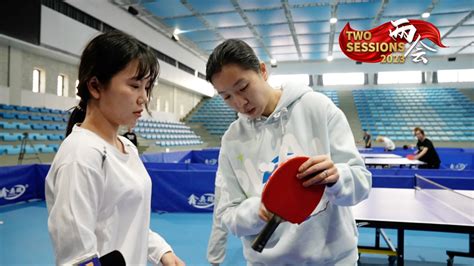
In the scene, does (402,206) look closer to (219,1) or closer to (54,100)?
(219,1)

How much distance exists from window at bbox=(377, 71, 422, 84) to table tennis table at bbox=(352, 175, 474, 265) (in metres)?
23.1

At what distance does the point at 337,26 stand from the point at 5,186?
1330 centimetres

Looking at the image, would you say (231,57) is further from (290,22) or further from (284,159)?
(290,22)

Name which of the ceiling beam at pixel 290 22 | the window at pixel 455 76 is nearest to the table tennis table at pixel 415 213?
the ceiling beam at pixel 290 22

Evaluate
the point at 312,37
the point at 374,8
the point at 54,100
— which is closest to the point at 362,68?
the point at 312,37

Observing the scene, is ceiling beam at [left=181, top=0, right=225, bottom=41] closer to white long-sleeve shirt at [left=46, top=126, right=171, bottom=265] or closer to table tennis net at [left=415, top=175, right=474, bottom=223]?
table tennis net at [left=415, top=175, right=474, bottom=223]

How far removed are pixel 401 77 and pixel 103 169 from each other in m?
26.4

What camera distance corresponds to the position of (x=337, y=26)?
1470 centimetres

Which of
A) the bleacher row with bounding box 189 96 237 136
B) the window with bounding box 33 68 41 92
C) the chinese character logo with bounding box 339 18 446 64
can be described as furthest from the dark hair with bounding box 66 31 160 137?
the bleacher row with bounding box 189 96 237 136

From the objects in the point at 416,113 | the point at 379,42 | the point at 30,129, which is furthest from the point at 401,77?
the point at 30,129

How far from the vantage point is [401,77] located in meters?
24.1

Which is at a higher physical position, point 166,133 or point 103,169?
point 166,133

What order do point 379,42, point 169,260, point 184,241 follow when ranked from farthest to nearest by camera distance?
point 379,42 → point 184,241 → point 169,260

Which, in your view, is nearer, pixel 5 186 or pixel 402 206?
pixel 402 206
